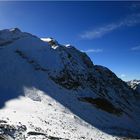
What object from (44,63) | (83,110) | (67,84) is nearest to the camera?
(83,110)

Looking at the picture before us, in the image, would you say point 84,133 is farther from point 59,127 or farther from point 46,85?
point 46,85

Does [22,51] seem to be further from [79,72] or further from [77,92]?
[77,92]

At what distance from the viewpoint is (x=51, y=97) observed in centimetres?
6247

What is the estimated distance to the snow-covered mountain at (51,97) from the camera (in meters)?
40.7

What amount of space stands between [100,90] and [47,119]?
1766 inches

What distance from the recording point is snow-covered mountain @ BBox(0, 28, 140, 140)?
133 feet

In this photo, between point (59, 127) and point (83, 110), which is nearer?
point (59, 127)

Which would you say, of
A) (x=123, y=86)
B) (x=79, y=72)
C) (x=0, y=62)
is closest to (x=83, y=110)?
(x=79, y=72)

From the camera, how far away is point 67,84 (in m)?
74.4

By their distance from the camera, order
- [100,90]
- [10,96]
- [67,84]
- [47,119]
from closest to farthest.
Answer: [47,119] → [10,96] → [67,84] → [100,90]

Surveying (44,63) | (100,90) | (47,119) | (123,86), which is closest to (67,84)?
(44,63)

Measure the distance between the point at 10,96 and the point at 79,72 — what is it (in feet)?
111

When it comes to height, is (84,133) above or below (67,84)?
below

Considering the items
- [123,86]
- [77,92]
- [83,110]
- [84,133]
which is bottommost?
[84,133]
